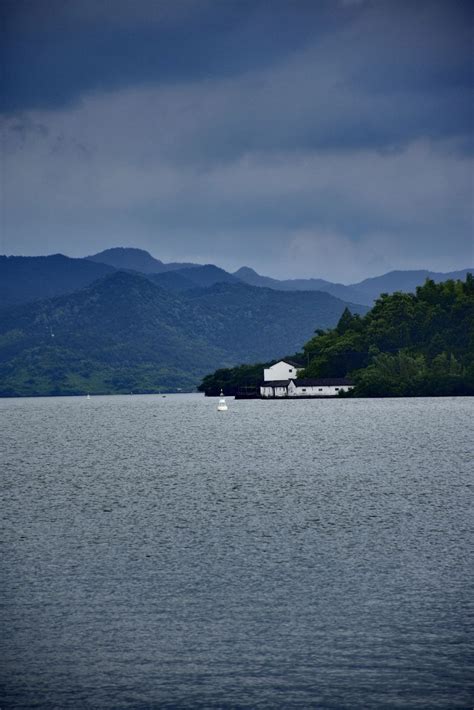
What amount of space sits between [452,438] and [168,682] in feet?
268

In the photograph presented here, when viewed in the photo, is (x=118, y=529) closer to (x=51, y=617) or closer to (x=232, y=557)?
(x=232, y=557)

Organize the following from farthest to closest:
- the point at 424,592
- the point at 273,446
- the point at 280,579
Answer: the point at 273,446 → the point at 280,579 → the point at 424,592

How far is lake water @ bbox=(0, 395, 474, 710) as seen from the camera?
20.7 metres

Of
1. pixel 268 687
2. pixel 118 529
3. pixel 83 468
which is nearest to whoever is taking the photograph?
pixel 268 687

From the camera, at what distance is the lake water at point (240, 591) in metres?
20.7

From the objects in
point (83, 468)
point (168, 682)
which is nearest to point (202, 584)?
point (168, 682)

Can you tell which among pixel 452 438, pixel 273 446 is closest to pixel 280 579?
pixel 273 446

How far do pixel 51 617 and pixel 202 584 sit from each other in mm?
5558

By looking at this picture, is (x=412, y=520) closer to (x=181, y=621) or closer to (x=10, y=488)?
(x=181, y=621)

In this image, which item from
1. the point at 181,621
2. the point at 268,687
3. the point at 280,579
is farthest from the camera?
the point at 280,579

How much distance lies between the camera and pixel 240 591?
29.4 m

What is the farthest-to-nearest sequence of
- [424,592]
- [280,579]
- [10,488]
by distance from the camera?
[10,488] < [280,579] < [424,592]

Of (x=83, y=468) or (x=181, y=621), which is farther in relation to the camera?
(x=83, y=468)

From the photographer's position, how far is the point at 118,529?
4275 cm
